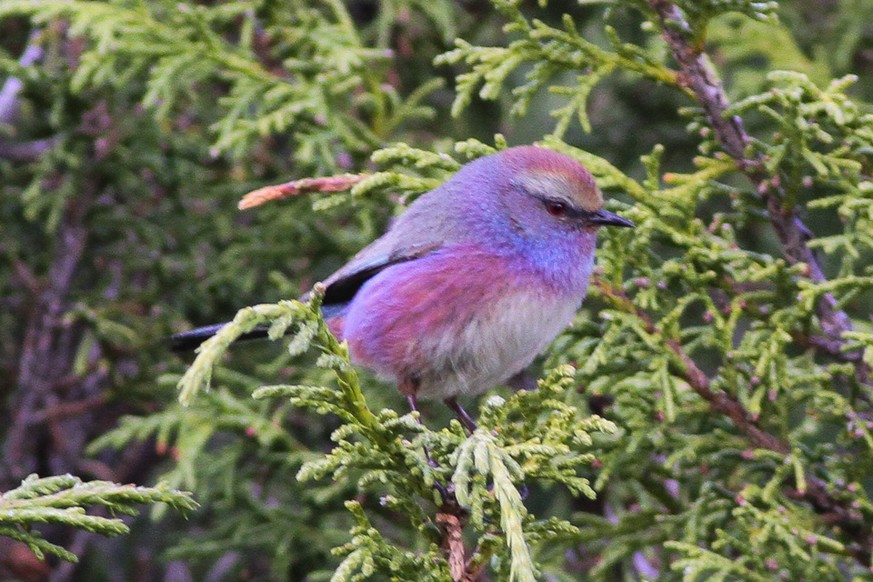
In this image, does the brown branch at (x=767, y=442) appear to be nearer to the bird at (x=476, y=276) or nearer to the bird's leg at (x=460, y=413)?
the bird at (x=476, y=276)

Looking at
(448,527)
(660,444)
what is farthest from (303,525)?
(448,527)

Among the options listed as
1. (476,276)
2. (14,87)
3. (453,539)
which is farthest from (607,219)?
(14,87)

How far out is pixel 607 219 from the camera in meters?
3.73

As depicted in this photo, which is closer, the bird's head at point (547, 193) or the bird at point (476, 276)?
the bird at point (476, 276)

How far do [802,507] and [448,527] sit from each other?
58.6 inches

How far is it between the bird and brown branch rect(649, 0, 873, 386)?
1.60 feet

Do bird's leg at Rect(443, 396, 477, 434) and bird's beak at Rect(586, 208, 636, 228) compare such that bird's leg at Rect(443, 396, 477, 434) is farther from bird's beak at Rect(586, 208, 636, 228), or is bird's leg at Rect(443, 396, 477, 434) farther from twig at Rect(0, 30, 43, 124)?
twig at Rect(0, 30, 43, 124)

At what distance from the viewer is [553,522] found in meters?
2.67

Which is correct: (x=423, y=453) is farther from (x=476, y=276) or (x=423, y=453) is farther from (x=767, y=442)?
(x=767, y=442)

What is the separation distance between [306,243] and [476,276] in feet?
5.62

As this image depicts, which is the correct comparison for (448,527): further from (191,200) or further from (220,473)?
(191,200)

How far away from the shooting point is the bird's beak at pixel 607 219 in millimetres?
3625

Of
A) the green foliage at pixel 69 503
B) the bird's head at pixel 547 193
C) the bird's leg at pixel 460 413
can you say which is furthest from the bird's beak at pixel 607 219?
the green foliage at pixel 69 503

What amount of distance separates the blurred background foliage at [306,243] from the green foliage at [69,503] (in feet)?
5.09
